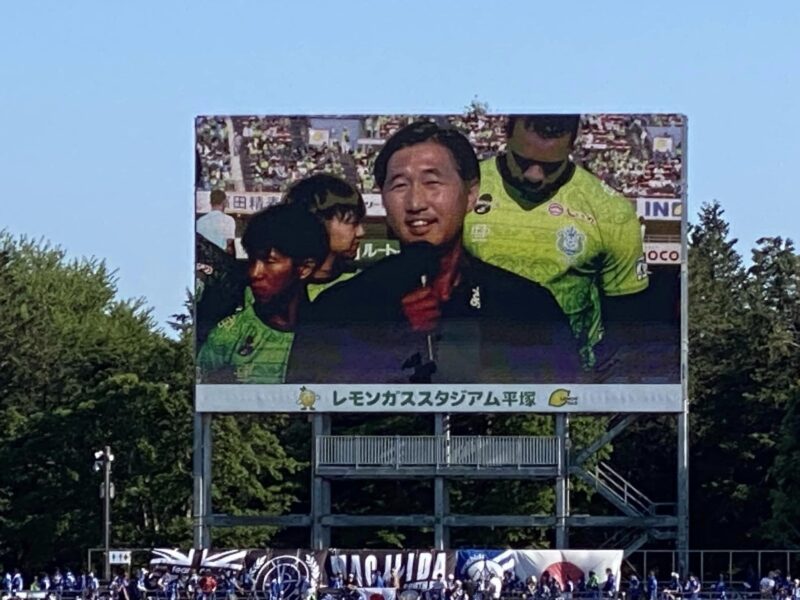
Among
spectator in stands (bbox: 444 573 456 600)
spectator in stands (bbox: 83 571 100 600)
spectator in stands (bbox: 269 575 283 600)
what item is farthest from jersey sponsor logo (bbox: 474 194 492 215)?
spectator in stands (bbox: 83 571 100 600)

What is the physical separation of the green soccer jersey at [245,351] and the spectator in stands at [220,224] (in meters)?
1.40

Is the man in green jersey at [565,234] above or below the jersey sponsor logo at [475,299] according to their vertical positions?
above

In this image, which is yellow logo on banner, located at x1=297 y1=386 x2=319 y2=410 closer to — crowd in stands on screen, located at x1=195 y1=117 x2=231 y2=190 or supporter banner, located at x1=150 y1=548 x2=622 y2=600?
supporter banner, located at x1=150 y1=548 x2=622 y2=600

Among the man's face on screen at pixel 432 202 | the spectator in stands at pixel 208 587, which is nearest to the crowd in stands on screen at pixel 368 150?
the man's face on screen at pixel 432 202

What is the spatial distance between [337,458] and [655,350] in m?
7.39

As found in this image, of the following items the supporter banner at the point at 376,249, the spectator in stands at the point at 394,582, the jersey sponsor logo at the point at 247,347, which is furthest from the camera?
the spectator in stands at the point at 394,582

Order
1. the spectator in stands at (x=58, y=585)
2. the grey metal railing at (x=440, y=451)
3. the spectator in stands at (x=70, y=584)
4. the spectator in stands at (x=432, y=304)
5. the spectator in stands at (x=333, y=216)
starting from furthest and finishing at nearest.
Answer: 1. the spectator in stands at (x=70, y=584)
2. the spectator in stands at (x=58, y=585)
3. the grey metal railing at (x=440, y=451)
4. the spectator in stands at (x=333, y=216)
5. the spectator in stands at (x=432, y=304)

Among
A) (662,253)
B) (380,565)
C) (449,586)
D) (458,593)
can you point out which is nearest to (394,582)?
(380,565)

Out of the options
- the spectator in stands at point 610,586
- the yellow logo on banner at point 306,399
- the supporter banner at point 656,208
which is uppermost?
the supporter banner at point 656,208

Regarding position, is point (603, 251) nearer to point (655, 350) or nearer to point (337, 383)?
point (655, 350)

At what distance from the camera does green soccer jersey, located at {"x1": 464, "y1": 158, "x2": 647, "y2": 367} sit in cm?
4944

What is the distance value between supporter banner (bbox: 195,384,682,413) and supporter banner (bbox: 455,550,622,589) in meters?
3.10

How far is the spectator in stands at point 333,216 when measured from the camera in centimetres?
4981

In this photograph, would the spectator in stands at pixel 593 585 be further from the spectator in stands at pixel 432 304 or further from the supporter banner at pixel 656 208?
the supporter banner at pixel 656 208
